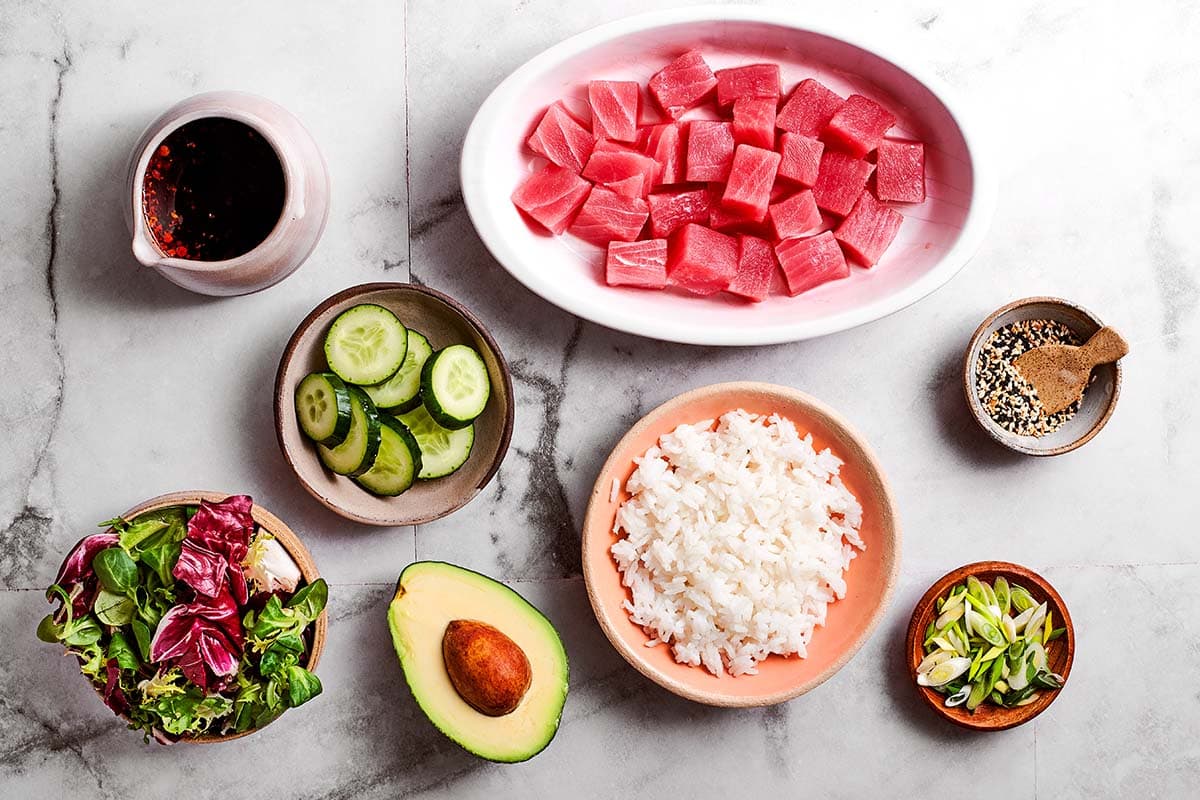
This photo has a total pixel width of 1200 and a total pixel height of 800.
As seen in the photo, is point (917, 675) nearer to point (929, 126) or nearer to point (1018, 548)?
point (1018, 548)

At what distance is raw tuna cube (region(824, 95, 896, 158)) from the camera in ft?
6.04

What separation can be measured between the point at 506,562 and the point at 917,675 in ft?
2.68

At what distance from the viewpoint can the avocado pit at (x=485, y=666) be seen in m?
1.67

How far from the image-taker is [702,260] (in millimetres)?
1846

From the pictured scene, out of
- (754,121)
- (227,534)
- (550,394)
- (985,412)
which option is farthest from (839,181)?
(227,534)

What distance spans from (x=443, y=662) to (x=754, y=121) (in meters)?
1.14

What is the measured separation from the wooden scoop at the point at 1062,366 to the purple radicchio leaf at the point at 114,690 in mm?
1709

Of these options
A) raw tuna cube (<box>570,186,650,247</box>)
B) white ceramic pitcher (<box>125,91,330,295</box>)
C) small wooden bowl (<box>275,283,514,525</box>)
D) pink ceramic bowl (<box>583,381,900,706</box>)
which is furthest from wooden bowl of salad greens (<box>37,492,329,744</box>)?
raw tuna cube (<box>570,186,650,247</box>)

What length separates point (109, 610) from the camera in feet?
5.32

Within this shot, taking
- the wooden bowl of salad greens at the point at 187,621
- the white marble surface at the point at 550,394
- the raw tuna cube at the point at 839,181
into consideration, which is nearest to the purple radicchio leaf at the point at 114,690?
the wooden bowl of salad greens at the point at 187,621

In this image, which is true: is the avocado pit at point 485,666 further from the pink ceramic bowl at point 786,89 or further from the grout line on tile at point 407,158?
the pink ceramic bowl at point 786,89

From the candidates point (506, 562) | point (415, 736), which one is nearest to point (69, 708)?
point (415, 736)

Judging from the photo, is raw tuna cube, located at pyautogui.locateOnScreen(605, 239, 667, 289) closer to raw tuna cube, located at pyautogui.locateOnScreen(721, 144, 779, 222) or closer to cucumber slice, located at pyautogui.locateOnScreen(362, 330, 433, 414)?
raw tuna cube, located at pyautogui.locateOnScreen(721, 144, 779, 222)

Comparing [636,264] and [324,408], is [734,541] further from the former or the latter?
[324,408]
